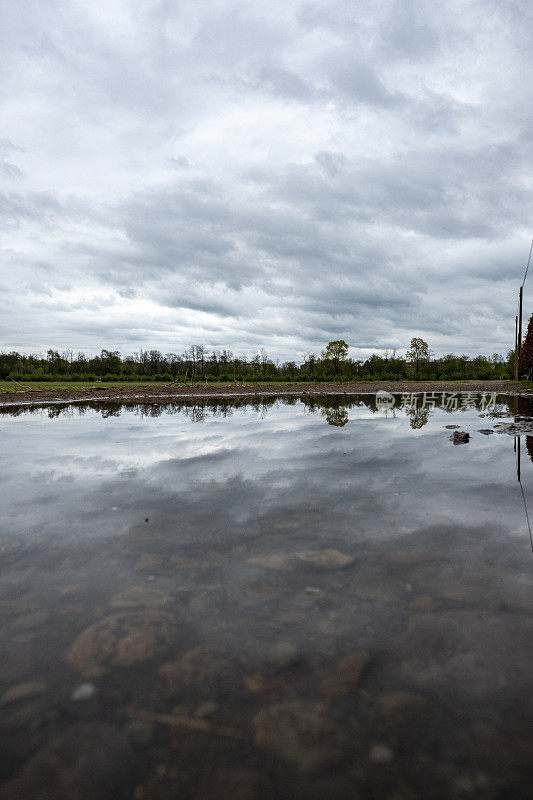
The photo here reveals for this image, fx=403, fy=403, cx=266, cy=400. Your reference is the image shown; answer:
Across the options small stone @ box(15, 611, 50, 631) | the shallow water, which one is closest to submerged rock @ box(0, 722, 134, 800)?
the shallow water

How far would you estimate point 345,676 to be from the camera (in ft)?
7.97

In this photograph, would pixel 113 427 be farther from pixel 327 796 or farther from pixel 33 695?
pixel 327 796

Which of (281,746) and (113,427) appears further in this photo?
(113,427)

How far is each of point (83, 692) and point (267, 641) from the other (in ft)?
3.77

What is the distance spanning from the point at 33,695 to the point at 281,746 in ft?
4.81

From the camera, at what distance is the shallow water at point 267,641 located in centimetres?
192

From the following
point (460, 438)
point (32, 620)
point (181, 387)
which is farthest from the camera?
point (181, 387)

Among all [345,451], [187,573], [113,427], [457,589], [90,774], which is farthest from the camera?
[113,427]

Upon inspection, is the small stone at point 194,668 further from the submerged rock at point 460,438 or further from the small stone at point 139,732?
the submerged rock at point 460,438

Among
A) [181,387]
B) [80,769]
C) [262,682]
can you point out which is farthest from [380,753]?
[181,387]

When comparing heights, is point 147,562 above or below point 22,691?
above

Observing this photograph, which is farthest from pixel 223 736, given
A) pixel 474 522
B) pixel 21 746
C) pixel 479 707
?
pixel 474 522

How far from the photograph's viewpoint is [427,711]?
2.18 metres

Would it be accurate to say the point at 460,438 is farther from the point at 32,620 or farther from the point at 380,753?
the point at 32,620
